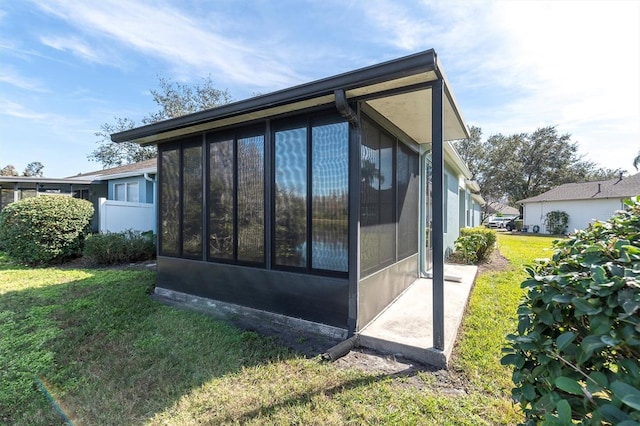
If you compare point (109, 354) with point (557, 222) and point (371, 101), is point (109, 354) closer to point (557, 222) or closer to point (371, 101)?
point (371, 101)

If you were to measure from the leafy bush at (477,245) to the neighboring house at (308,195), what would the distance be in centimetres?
366

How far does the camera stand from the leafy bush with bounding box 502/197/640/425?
1.04 metres

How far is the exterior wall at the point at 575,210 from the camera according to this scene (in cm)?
2048

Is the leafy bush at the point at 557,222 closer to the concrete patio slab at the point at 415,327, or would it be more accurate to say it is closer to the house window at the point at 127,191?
the concrete patio slab at the point at 415,327

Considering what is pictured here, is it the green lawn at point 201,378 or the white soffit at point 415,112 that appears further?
the white soffit at point 415,112

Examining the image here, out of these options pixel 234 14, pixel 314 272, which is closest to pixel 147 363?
pixel 314 272

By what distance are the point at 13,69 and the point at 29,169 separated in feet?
166

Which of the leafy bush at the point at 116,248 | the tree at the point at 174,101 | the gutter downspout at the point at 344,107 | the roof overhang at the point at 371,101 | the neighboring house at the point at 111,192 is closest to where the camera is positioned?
the roof overhang at the point at 371,101

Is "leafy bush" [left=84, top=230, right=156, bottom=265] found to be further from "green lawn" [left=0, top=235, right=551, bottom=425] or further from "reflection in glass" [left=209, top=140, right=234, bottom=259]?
"reflection in glass" [left=209, top=140, right=234, bottom=259]

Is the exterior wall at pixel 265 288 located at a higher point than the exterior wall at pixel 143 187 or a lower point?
lower

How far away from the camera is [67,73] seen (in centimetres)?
1150

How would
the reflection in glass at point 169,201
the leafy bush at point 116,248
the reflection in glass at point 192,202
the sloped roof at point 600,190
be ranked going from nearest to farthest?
1. the reflection in glass at point 192,202
2. the reflection in glass at point 169,201
3. the leafy bush at point 116,248
4. the sloped roof at point 600,190

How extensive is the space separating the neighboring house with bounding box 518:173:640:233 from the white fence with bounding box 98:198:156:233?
24400 mm

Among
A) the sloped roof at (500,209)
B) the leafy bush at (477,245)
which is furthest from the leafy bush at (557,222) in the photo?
the leafy bush at (477,245)
